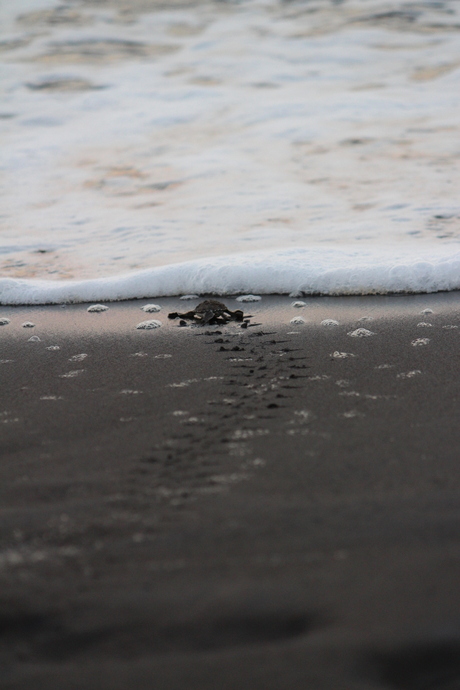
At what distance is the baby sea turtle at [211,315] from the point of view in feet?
9.91

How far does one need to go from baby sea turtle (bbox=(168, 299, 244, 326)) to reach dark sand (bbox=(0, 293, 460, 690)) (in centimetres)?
103

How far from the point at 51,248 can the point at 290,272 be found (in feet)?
7.98

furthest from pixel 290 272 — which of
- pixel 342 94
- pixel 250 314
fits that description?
pixel 342 94

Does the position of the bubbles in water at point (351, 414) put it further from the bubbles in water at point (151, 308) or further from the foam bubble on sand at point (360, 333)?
the bubbles in water at point (151, 308)

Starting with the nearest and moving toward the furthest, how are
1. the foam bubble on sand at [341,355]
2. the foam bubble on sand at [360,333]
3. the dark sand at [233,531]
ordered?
the dark sand at [233,531] → the foam bubble on sand at [341,355] → the foam bubble on sand at [360,333]

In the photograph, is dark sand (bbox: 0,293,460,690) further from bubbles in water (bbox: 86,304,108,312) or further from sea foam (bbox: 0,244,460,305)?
sea foam (bbox: 0,244,460,305)

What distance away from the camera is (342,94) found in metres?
9.01

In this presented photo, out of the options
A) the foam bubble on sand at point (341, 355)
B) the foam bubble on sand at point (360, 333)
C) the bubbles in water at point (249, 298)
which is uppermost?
the bubbles in water at point (249, 298)

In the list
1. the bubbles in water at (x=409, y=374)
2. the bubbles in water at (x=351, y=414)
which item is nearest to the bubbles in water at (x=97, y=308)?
the bubbles in water at (x=409, y=374)

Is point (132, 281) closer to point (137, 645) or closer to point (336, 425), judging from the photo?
point (336, 425)

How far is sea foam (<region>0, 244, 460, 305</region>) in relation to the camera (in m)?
3.64

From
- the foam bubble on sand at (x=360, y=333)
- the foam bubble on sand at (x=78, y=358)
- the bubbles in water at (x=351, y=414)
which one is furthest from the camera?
the foam bubble on sand at (x=360, y=333)

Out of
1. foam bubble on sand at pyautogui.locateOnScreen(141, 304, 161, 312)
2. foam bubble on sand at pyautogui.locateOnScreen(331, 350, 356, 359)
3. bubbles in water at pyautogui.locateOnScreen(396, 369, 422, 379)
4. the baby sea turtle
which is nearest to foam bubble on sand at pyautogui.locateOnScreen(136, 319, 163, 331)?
the baby sea turtle

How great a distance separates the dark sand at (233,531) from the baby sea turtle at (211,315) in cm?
103
